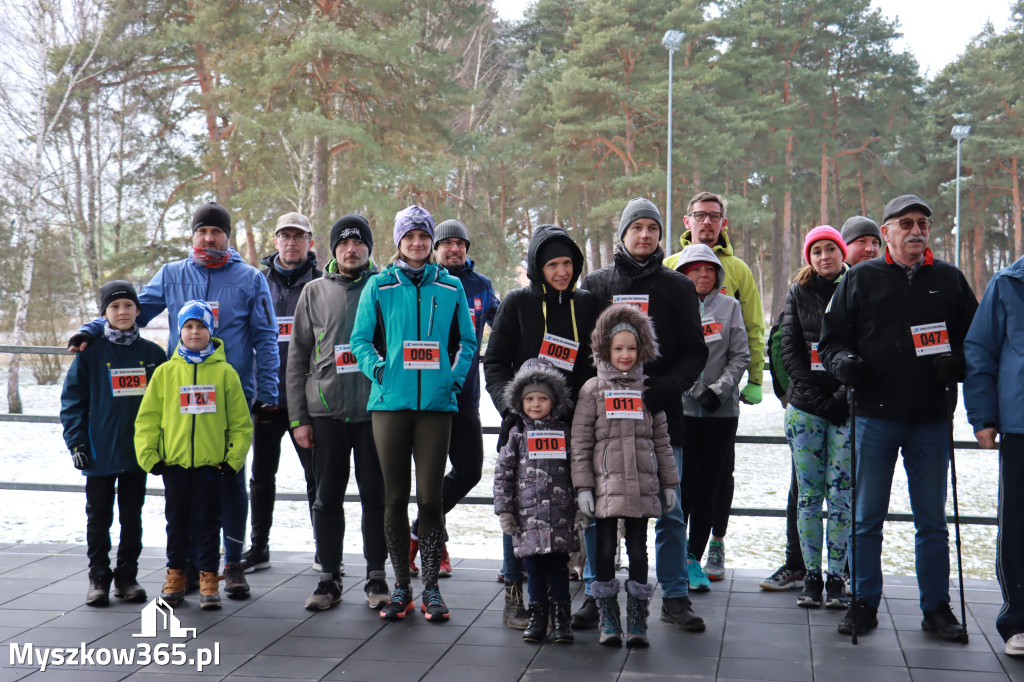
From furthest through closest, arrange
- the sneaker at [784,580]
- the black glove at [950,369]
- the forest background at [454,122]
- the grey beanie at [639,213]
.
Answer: the forest background at [454,122] < the sneaker at [784,580] < the grey beanie at [639,213] < the black glove at [950,369]

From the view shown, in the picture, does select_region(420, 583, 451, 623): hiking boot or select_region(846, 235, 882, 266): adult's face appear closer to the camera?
select_region(420, 583, 451, 623): hiking boot

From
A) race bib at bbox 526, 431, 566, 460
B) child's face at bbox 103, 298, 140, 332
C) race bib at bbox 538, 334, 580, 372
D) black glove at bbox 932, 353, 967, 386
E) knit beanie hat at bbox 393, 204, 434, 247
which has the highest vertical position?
knit beanie hat at bbox 393, 204, 434, 247

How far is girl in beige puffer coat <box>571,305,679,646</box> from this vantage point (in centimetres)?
379

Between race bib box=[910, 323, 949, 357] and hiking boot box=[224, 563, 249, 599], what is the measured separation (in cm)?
329

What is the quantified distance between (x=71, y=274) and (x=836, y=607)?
23.7 m

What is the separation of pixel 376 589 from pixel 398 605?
0.24m

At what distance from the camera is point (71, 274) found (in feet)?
78.7

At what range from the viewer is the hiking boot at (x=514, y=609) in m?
4.08

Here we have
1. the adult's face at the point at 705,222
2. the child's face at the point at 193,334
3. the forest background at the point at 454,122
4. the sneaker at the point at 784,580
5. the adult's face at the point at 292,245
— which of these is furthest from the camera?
the forest background at the point at 454,122

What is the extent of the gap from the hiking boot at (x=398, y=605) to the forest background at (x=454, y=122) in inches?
658

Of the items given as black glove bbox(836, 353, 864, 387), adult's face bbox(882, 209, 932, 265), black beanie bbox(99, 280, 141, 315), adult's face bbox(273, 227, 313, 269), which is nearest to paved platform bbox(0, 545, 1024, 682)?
black glove bbox(836, 353, 864, 387)

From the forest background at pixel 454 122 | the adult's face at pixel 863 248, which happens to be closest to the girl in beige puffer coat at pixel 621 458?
the adult's face at pixel 863 248

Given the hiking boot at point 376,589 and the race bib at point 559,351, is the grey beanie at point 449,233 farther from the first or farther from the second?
the hiking boot at point 376,589

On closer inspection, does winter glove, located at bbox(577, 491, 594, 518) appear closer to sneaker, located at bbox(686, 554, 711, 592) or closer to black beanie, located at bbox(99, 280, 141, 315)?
sneaker, located at bbox(686, 554, 711, 592)
